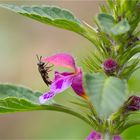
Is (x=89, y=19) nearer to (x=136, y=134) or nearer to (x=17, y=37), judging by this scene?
(x=17, y=37)

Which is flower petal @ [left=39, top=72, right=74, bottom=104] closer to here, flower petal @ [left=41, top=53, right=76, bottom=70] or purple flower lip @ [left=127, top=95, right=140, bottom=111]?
flower petal @ [left=41, top=53, right=76, bottom=70]

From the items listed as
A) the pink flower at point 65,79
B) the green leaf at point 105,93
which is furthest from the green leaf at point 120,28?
the pink flower at point 65,79

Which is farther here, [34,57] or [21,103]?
[34,57]

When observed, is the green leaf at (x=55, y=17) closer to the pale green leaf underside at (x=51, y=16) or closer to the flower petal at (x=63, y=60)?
the pale green leaf underside at (x=51, y=16)

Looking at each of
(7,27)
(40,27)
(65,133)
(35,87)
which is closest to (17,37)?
(7,27)

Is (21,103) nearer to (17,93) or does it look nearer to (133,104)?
(17,93)

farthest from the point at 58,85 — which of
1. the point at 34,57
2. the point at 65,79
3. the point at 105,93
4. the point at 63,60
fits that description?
the point at 34,57
